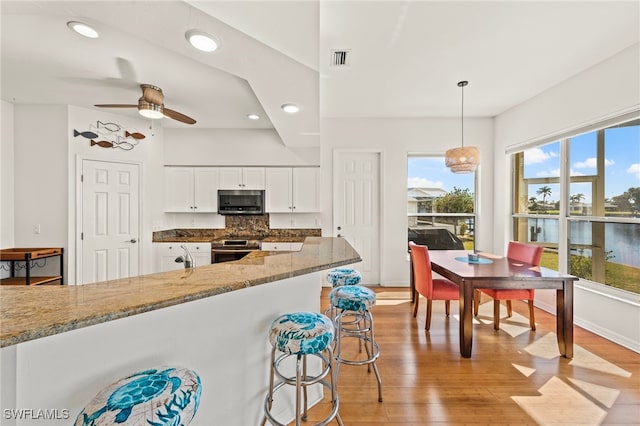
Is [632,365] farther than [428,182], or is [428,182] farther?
[428,182]

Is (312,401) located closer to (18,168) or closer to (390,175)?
(390,175)

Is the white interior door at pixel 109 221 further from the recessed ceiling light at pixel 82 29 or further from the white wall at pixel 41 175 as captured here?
the recessed ceiling light at pixel 82 29

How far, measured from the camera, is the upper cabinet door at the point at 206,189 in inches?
176

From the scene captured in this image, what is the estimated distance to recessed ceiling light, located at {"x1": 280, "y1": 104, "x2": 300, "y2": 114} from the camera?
272cm

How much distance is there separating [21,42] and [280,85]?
2.04 meters

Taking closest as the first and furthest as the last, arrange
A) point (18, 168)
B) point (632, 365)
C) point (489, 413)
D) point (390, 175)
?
point (489, 413)
point (632, 365)
point (18, 168)
point (390, 175)

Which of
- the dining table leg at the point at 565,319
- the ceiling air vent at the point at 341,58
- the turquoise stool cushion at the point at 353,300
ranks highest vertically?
the ceiling air vent at the point at 341,58

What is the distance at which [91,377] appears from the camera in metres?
0.96

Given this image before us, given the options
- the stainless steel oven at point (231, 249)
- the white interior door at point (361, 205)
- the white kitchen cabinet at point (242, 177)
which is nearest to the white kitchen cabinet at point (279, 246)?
the stainless steel oven at point (231, 249)

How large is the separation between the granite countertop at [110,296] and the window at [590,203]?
3198mm

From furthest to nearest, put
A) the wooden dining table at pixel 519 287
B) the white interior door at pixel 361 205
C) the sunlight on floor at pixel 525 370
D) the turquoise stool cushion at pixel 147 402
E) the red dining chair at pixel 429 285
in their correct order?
the white interior door at pixel 361 205
the red dining chair at pixel 429 285
the wooden dining table at pixel 519 287
the sunlight on floor at pixel 525 370
the turquoise stool cushion at pixel 147 402

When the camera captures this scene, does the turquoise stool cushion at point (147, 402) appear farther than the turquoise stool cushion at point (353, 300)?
No

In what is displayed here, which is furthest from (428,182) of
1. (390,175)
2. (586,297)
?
(586,297)

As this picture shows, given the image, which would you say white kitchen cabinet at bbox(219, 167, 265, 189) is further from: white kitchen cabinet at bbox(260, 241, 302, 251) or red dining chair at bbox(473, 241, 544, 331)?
red dining chair at bbox(473, 241, 544, 331)
